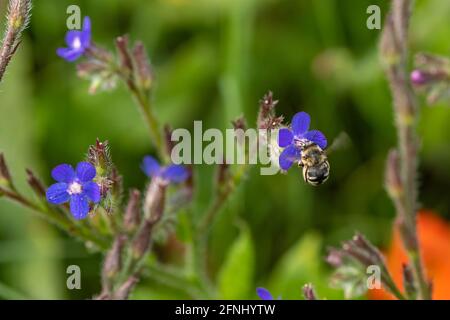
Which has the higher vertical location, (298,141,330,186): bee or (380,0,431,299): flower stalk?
(380,0,431,299): flower stalk

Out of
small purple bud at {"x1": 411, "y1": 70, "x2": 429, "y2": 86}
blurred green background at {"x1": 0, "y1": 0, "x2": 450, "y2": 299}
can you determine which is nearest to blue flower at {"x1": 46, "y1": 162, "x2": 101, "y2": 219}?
small purple bud at {"x1": 411, "y1": 70, "x2": 429, "y2": 86}

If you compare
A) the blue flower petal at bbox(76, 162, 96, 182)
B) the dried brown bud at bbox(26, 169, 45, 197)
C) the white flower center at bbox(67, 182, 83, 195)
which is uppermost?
the dried brown bud at bbox(26, 169, 45, 197)

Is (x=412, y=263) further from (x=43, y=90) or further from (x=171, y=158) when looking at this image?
(x=43, y=90)

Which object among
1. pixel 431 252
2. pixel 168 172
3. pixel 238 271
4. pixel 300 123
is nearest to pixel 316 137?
pixel 300 123

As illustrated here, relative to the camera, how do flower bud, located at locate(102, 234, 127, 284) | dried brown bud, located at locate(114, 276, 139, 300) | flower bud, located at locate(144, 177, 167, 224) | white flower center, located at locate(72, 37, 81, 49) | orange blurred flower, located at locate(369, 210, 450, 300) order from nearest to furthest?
dried brown bud, located at locate(114, 276, 139, 300) < flower bud, located at locate(102, 234, 127, 284) < flower bud, located at locate(144, 177, 167, 224) < white flower center, located at locate(72, 37, 81, 49) < orange blurred flower, located at locate(369, 210, 450, 300)

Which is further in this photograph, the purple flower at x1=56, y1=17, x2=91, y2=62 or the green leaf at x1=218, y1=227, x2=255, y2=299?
the green leaf at x1=218, y1=227, x2=255, y2=299

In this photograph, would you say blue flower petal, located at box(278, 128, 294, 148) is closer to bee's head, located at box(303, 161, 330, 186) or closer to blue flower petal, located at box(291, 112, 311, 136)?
blue flower petal, located at box(291, 112, 311, 136)
